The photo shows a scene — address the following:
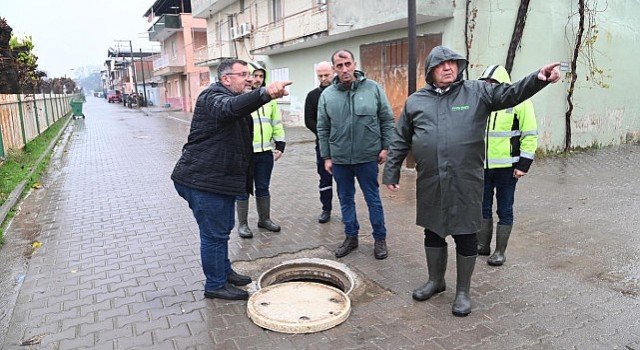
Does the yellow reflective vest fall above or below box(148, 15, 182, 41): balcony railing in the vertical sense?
below

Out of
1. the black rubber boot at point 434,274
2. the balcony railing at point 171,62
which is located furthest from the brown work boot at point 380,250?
the balcony railing at point 171,62

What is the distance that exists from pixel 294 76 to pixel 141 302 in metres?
14.7

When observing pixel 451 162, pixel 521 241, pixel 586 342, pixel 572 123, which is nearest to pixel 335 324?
pixel 451 162

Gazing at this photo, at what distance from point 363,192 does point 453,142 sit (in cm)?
149

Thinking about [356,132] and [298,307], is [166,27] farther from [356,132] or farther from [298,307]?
[298,307]

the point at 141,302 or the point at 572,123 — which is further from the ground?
A: the point at 572,123

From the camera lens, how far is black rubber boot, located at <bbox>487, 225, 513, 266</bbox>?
4.27m

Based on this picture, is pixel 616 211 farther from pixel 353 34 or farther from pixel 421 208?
pixel 353 34

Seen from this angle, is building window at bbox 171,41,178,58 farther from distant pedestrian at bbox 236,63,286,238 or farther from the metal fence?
distant pedestrian at bbox 236,63,286,238

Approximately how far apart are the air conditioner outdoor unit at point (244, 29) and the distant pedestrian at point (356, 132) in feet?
55.9

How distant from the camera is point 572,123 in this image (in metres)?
11.2

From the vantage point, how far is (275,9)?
18266 millimetres

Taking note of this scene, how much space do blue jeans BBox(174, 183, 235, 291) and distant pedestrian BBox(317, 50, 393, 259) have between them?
130 centimetres

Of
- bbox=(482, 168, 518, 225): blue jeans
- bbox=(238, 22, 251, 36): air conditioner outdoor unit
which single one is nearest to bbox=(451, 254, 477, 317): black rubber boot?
bbox=(482, 168, 518, 225): blue jeans
